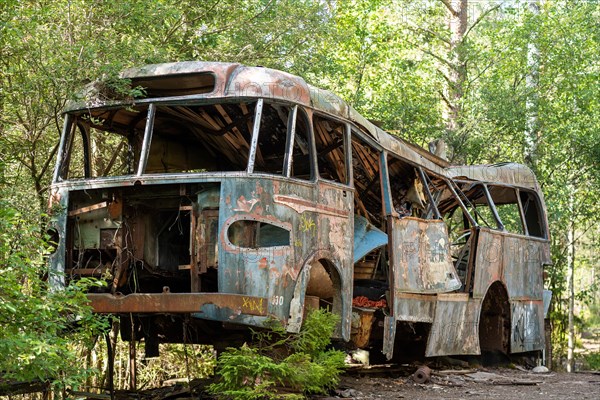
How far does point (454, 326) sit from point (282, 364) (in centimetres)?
499

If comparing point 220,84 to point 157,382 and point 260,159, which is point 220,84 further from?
point 157,382

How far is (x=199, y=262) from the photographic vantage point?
884 centimetres

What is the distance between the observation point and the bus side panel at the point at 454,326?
39.6 ft

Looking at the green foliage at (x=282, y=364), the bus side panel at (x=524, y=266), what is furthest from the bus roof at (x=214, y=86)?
the bus side panel at (x=524, y=266)

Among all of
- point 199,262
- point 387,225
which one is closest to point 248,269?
point 199,262

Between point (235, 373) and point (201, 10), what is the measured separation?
9141mm

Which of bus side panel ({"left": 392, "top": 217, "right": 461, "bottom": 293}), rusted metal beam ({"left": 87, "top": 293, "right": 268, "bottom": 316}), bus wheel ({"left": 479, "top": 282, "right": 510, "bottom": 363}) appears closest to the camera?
rusted metal beam ({"left": 87, "top": 293, "right": 268, "bottom": 316})

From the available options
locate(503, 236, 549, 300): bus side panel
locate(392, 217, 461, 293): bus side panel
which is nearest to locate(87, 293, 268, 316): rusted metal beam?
locate(392, 217, 461, 293): bus side panel

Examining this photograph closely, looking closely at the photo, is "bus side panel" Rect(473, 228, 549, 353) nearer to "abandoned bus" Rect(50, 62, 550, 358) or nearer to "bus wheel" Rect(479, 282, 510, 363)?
"bus wheel" Rect(479, 282, 510, 363)

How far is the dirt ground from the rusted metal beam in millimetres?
1870

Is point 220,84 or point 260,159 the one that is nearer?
point 220,84

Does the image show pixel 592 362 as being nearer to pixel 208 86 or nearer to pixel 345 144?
pixel 345 144

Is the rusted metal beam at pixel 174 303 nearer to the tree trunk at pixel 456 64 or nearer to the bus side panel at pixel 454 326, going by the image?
the bus side panel at pixel 454 326

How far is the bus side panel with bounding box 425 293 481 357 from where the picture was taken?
39.6ft
